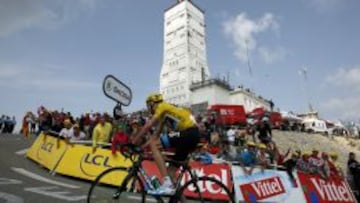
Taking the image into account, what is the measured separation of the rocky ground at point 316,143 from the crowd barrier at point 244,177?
71.7 ft

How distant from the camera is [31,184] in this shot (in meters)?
12.3

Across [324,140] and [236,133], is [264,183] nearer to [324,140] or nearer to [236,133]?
[236,133]

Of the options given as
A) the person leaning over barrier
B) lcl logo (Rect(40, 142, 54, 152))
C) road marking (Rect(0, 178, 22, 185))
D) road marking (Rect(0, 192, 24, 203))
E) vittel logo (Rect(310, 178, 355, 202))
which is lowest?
vittel logo (Rect(310, 178, 355, 202))

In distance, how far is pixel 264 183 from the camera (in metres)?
13.8

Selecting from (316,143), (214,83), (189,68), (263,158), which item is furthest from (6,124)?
(189,68)

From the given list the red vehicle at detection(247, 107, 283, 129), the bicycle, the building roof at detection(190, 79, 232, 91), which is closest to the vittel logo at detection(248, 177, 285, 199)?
the bicycle

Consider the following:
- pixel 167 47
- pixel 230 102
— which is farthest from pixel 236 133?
pixel 167 47

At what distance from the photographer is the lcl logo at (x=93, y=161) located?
563 inches

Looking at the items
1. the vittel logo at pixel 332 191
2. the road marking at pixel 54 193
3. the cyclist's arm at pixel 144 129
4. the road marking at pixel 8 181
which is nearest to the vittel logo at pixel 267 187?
the vittel logo at pixel 332 191

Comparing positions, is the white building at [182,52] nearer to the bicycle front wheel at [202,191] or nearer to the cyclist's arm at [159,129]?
the bicycle front wheel at [202,191]

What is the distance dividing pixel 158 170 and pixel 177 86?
3862 inches

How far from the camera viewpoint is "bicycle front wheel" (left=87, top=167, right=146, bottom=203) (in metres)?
6.95

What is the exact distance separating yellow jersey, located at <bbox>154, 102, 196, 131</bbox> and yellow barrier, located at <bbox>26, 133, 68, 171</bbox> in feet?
30.3

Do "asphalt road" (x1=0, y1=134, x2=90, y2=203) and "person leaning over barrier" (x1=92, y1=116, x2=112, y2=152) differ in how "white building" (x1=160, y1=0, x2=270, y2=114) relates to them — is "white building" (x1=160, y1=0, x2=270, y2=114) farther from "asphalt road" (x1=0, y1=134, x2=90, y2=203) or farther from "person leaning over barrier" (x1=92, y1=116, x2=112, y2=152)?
"person leaning over barrier" (x1=92, y1=116, x2=112, y2=152)
